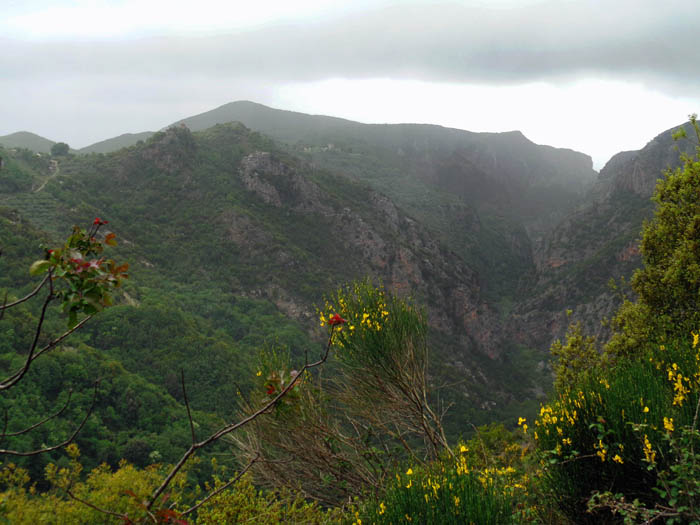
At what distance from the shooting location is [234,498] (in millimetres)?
7660

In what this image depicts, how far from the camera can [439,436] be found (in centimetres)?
728

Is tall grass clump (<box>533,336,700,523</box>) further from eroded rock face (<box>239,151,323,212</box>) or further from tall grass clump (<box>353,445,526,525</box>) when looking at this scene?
eroded rock face (<box>239,151,323,212</box>)

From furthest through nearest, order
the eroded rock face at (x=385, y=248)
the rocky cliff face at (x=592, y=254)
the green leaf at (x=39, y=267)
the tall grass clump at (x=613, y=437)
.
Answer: the rocky cliff face at (x=592, y=254)
the eroded rock face at (x=385, y=248)
the tall grass clump at (x=613, y=437)
the green leaf at (x=39, y=267)

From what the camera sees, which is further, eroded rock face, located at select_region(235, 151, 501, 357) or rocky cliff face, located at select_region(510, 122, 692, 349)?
rocky cliff face, located at select_region(510, 122, 692, 349)

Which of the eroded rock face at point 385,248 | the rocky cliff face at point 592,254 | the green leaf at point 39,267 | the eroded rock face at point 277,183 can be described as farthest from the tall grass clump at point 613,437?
the rocky cliff face at point 592,254

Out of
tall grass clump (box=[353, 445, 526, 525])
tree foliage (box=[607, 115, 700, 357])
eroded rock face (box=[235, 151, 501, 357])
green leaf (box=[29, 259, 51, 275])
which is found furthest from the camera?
eroded rock face (box=[235, 151, 501, 357])

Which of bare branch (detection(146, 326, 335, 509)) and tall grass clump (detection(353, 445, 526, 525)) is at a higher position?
bare branch (detection(146, 326, 335, 509))

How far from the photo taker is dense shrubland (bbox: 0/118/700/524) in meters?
3.19

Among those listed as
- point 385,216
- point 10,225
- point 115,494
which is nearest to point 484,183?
point 385,216

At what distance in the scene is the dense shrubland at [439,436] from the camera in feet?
10.5

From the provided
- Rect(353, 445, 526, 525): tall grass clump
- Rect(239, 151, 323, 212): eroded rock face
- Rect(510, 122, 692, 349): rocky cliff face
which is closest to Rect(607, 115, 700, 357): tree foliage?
Rect(353, 445, 526, 525): tall grass clump

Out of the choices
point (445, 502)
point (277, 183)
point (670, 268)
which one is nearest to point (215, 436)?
point (445, 502)

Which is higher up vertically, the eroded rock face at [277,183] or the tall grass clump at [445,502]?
the eroded rock face at [277,183]

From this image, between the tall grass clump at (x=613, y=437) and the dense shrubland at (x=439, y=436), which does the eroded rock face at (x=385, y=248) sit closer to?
the dense shrubland at (x=439, y=436)
